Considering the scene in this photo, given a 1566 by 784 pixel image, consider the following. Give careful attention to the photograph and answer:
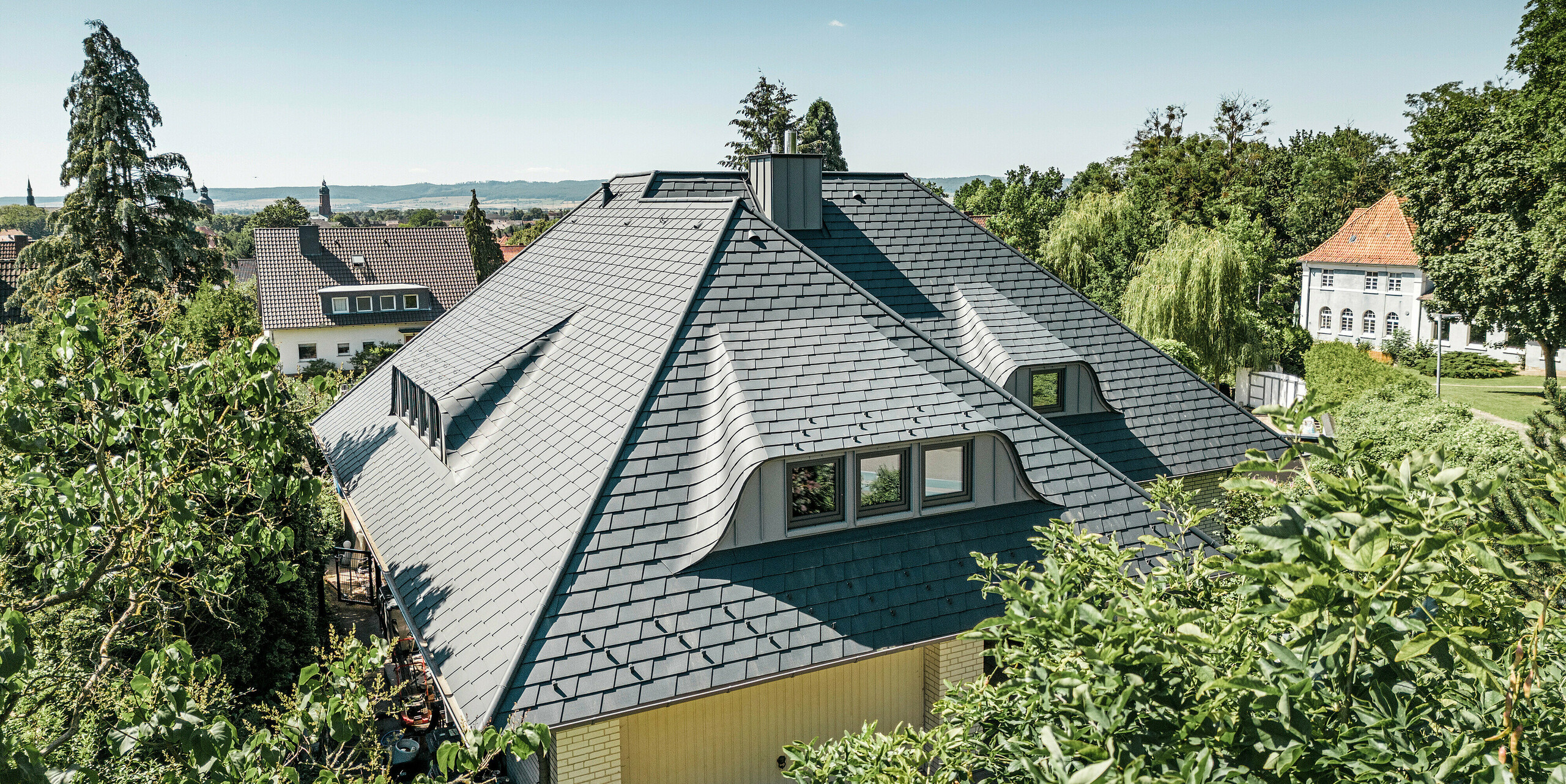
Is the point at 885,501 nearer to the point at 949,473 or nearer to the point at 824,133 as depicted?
the point at 949,473

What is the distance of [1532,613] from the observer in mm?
4105

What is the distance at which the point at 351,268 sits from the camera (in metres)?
58.2

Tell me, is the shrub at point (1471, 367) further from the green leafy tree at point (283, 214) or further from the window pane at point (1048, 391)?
the green leafy tree at point (283, 214)

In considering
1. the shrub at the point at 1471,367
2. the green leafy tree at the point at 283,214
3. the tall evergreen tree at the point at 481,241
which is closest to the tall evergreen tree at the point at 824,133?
the tall evergreen tree at the point at 481,241

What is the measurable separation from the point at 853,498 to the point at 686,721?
10.3ft

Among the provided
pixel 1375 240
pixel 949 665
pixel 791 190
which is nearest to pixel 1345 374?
pixel 791 190

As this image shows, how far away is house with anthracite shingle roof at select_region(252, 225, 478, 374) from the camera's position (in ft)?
181

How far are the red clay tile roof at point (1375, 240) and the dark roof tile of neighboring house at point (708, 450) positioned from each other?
169 ft

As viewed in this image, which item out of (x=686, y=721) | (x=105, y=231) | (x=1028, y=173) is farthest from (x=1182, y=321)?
(x=1028, y=173)

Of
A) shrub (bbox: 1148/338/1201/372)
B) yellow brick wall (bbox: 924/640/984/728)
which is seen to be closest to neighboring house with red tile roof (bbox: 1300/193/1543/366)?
shrub (bbox: 1148/338/1201/372)

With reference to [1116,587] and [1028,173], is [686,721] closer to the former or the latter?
[1116,587]

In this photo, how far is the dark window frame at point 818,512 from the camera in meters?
11.2

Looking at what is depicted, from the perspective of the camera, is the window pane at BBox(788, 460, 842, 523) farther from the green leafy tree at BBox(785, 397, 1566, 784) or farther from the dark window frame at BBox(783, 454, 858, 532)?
the green leafy tree at BBox(785, 397, 1566, 784)

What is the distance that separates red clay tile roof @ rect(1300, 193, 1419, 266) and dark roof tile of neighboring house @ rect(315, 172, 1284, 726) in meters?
51.5
